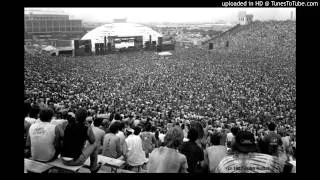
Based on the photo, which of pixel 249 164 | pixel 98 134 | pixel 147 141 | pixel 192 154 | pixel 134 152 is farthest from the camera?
pixel 147 141

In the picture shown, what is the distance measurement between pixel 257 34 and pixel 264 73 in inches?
993

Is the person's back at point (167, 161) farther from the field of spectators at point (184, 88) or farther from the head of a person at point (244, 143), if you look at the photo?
the field of spectators at point (184, 88)

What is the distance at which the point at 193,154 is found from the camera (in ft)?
14.3

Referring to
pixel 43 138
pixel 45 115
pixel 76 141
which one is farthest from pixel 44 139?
pixel 76 141

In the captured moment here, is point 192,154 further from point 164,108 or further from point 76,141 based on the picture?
point 164,108

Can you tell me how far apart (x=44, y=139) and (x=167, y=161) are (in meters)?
1.56

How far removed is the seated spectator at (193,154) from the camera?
434cm

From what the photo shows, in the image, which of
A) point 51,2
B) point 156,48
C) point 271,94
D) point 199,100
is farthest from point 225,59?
point 51,2

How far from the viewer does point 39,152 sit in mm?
4426

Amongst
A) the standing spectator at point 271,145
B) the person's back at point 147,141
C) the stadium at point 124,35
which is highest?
the stadium at point 124,35

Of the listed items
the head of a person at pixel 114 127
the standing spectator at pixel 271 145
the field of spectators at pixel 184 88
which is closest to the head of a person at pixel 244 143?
the standing spectator at pixel 271 145

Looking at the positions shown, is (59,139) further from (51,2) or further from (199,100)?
(199,100)

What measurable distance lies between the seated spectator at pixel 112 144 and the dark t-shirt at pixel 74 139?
3.06ft

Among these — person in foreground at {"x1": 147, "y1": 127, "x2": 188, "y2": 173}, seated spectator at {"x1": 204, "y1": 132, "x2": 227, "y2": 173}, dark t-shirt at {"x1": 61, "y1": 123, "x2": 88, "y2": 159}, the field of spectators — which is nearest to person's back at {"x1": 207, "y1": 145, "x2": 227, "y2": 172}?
seated spectator at {"x1": 204, "y1": 132, "x2": 227, "y2": 173}
